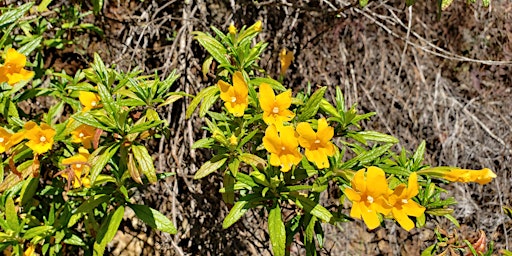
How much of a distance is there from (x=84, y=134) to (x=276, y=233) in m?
0.80

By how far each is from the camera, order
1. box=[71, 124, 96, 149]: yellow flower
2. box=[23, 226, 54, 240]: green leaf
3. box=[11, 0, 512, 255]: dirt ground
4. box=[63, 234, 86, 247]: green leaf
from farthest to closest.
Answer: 1. box=[11, 0, 512, 255]: dirt ground
2. box=[63, 234, 86, 247]: green leaf
3. box=[23, 226, 54, 240]: green leaf
4. box=[71, 124, 96, 149]: yellow flower

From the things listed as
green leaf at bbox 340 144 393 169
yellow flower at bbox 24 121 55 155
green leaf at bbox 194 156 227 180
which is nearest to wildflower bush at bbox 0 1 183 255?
yellow flower at bbox 24 121 55 155

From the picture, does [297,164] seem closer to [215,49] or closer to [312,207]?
[312,207]

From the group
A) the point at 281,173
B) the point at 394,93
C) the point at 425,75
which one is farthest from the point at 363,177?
the point at 425,75

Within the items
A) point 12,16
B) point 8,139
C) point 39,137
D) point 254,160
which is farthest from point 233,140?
point 12,16

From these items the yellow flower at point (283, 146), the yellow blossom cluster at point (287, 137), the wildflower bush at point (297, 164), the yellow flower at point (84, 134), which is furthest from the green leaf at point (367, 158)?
the yellow flower at point (84, 134)

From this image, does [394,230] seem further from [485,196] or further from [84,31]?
[84,31]

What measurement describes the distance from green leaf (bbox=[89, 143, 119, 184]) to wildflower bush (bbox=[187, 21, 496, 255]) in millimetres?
296

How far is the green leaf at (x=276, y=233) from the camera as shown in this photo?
1.61 meters

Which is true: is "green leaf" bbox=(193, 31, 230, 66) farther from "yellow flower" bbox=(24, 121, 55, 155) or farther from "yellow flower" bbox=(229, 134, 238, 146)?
"yellow flower" bbox=(24, 121, 55, 155)

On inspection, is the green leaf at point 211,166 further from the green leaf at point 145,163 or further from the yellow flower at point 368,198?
the yellow flower at point 368,198

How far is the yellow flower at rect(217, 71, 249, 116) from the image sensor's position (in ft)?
5.38

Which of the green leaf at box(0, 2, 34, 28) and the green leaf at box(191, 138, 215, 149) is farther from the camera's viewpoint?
the green leaf at box(0, 2, 34, 28)

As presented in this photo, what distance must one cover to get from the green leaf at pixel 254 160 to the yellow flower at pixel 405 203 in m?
0.44
